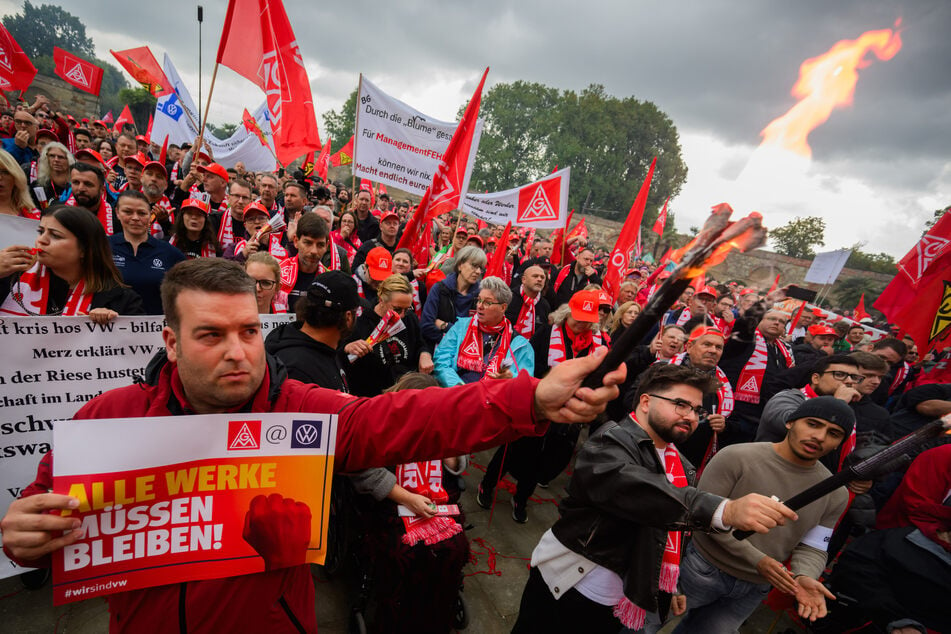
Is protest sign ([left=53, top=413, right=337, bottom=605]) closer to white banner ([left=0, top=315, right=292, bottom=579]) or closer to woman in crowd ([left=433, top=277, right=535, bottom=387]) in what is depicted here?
white banner ([left=0, top=315, right=292, bottom=579])

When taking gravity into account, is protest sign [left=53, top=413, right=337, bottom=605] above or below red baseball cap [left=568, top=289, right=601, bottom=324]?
below

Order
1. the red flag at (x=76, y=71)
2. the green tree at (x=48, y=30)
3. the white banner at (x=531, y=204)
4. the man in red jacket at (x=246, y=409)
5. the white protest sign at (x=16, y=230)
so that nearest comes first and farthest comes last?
the man in red jacket at (x=246, y=409) → the white protest sign at (x=16, y=230) → the white banner at (x=531, y=204) → the red flag at (x=76, y=71) → the green tree at (x=48, y=30)

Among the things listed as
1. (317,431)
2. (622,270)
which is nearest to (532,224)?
(622,270)

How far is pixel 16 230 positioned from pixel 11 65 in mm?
7863

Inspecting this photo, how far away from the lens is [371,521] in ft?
8.62

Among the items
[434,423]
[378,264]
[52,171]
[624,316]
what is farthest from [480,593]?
[52,171]

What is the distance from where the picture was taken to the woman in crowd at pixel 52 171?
4.97 m

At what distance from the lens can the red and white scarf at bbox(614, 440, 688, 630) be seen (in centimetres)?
Result: 212

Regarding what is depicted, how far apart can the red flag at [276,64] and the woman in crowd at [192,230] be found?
134cm

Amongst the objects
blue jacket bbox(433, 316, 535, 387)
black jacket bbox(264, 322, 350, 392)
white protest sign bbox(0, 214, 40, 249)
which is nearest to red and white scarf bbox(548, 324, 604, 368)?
blue jacket bbox(433, 316, 535, 387)

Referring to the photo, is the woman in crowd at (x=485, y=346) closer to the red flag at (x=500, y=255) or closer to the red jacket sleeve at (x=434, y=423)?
the red jacket sleeve at (x=434, y=423)

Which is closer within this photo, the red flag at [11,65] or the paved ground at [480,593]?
the paved ground at [480,593]

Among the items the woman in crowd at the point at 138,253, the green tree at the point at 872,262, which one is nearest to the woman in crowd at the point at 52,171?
the woman in crowd at the point at 138,253

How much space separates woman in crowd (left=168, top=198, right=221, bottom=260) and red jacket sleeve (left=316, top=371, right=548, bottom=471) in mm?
4101
